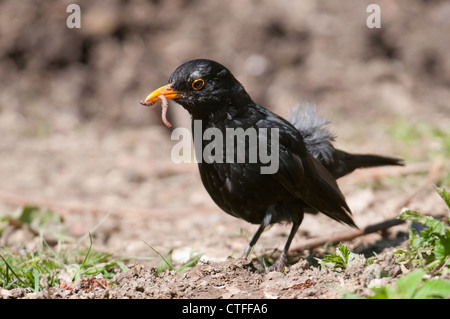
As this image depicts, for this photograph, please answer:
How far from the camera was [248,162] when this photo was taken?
3.58 m

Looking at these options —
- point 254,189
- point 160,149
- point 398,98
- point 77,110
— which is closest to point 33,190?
point 160,149

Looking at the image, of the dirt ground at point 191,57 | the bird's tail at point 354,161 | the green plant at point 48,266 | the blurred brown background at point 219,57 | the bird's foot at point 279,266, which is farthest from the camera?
the blurred brown background at point 219,57

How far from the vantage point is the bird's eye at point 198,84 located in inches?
144

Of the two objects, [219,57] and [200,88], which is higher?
[219,57]

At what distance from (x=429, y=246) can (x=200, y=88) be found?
179 cm

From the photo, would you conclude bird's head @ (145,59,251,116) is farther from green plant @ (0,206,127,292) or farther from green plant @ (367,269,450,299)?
green plant @ (367,269,450,299)

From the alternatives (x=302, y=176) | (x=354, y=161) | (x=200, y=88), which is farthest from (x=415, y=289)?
(x=354, y=161)

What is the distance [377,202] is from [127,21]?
18.4ft

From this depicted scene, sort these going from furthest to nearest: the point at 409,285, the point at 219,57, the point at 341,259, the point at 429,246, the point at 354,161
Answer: the point at 219,57, the point at 354,161, the point at 341,259, the point at 429,246, the point at 409,285

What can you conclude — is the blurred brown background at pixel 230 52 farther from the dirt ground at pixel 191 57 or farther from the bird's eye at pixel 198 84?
the bird's eye at pixel 198 84

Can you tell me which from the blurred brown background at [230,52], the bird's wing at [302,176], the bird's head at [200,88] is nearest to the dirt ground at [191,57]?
the blurred brown background at [230,52]

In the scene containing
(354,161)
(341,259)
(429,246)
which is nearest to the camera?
(429,246)

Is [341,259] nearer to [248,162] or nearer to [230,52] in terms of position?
[248,162]
